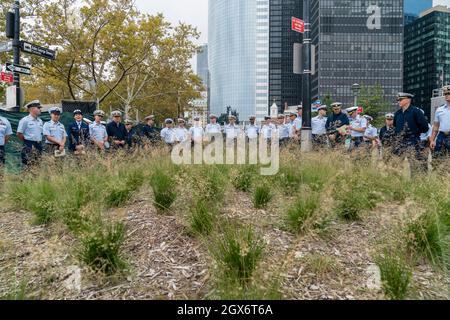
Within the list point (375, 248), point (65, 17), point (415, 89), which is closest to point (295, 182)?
point (375, 248)

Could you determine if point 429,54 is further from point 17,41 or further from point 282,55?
point 17,41

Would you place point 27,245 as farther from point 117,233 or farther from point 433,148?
point 433,148

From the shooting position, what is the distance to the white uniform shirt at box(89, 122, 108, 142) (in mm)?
9219

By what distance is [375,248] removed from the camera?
2.75 metres

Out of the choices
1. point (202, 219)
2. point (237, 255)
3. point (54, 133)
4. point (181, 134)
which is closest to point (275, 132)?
point (181, 134)

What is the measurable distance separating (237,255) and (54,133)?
23.3 feet

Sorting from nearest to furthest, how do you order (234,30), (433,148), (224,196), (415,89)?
1. (224,196)
2. (433,148)
3. (415,89)
4. (234,30)

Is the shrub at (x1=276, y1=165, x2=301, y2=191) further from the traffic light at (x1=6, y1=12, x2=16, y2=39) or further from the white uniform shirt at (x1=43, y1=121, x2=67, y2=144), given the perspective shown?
the traffic light at (x1=6, y1=12, x2=16, y2=39)

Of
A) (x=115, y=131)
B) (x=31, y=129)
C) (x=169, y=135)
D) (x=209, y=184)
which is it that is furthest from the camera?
(x=169, y=135)

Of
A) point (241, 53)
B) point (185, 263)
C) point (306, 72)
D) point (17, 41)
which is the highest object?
point (241, 53)

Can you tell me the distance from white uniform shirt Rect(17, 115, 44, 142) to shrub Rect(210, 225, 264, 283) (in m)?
6.78

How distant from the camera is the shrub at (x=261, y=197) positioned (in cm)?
396

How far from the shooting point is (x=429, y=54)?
9662 cm

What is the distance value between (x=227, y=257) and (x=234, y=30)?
129461 mm
